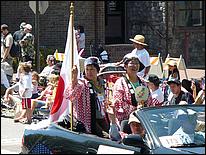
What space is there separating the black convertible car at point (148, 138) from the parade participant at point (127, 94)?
28.3 inches

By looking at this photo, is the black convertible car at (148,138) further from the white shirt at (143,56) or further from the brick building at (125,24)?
the brick building at (125,24)

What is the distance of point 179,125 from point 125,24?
1979cm

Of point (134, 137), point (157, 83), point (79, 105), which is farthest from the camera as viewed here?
point (157, 83)

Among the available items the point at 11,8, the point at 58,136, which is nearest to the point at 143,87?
the point at 58,136

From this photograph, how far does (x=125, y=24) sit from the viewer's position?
26.0 m

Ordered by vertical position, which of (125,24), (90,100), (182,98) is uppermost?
Result: (125,24)

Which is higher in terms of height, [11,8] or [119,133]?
[11,8]

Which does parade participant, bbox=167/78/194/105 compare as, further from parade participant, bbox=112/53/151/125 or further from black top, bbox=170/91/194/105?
parade participant, bbox=112/53/151/125

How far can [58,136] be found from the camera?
6512mm

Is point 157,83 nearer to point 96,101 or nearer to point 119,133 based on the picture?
point 96,101

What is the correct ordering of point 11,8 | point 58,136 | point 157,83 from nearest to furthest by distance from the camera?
point 58,136, point 157,83, point 11,8

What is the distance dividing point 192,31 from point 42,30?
250 inches

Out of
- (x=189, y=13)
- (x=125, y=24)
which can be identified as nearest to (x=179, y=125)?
(x=125, y=24)

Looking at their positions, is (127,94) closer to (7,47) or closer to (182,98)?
(182,98)
